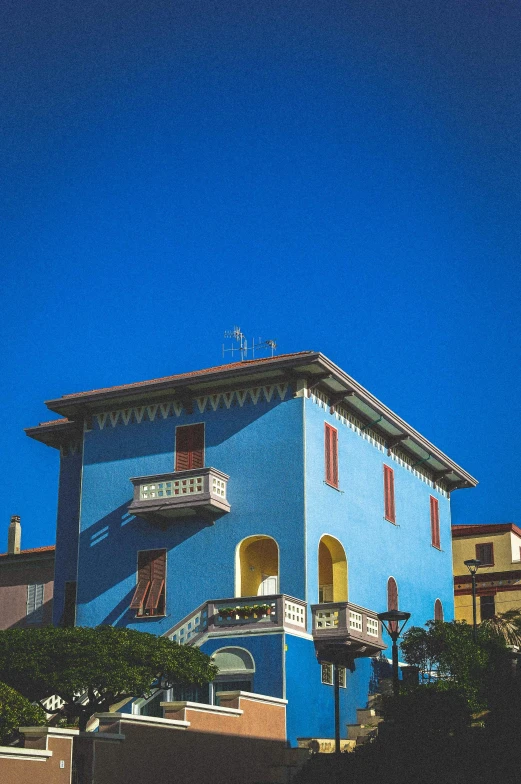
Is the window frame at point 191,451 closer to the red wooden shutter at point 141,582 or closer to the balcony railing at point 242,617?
the red wooden shutter at point 141,582

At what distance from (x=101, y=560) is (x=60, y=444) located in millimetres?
5084

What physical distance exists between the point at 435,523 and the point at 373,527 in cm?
605

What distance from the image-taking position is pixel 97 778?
67.7ft

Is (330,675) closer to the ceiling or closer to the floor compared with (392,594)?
closer to the floor

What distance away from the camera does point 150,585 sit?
31703 millimetres

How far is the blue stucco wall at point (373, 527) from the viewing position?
31.2 meters

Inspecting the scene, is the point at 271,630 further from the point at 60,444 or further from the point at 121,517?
the point at 60,444

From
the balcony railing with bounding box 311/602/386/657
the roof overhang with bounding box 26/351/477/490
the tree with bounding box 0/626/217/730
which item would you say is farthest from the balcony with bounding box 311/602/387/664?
the roof overhang with bounding box 26/351/477/490

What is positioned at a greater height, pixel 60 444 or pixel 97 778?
pixel 60 444

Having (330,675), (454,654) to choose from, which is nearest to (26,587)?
(330,675)

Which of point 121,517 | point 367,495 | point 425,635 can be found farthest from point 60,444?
point 425,635

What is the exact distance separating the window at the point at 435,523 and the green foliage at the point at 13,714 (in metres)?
20.4

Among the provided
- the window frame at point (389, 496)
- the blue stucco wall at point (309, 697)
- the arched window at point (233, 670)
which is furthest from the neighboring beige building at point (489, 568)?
the arched window at point (233, 670)

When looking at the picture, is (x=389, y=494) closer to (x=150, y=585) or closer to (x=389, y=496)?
(x=389, y=496)
